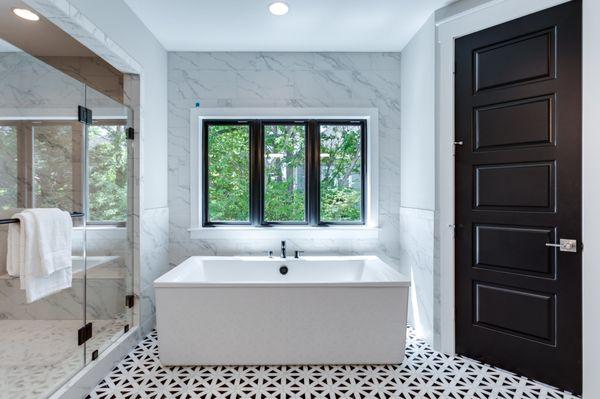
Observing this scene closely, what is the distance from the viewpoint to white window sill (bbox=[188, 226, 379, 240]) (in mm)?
3170

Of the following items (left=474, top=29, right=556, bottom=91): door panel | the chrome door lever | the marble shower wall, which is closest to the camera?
the chrome door lever

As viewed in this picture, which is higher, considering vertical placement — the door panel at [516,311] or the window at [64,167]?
the window at [64,167]

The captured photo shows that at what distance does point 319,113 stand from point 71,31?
2.04m

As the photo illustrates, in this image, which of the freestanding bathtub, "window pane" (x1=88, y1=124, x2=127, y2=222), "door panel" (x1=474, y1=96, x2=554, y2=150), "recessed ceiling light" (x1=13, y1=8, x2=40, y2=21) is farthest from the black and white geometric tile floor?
"recessed ceiling light" (x1=13, y1=8, x2=40, y2=21)

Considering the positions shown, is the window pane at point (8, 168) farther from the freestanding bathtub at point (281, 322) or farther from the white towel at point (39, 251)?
the freestanding bathtub at point (281, 322)

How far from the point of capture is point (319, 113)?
3.17 m

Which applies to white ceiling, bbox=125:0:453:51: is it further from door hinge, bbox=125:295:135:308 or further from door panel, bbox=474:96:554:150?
door hinge, bbox=125:295:135:308

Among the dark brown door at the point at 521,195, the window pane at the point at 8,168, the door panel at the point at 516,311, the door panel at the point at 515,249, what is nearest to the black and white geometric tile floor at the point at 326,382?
the dark brown door at the point at 521,195

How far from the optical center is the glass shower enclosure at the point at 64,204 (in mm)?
1817

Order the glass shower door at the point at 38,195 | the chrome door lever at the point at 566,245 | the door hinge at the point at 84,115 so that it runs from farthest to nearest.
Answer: the door hinge at the point at 84,115, the chrome door lever at the point at 566,245, the glass shower door at the point at 38,195

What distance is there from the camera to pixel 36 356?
2.01 metres

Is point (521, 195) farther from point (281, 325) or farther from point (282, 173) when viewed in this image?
point (282, 173)

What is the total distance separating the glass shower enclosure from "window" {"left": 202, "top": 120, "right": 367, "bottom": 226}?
0.92m

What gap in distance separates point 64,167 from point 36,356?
4.05 feet
